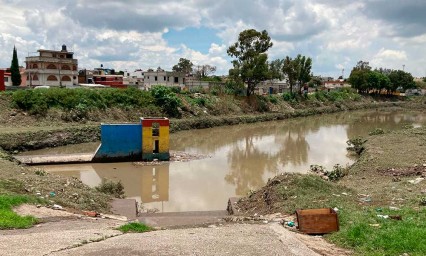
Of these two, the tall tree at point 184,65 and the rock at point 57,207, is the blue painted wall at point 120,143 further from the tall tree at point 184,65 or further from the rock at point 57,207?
the tall tree at point 184,65

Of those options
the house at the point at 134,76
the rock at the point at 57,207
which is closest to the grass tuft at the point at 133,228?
the rock at the point at 57,207

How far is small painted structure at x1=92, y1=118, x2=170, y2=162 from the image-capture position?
2350 cm

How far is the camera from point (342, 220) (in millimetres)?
9516

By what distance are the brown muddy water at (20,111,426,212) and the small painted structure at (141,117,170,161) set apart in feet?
3.48

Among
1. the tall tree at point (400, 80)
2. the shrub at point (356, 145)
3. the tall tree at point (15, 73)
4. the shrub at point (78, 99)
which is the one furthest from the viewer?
the tall tree at point (400, 80)

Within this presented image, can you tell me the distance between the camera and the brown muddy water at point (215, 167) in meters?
17.5

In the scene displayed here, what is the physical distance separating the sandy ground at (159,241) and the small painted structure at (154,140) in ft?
46.4

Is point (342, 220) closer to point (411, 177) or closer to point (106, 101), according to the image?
point (411, 177)

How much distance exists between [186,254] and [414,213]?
6059 mm

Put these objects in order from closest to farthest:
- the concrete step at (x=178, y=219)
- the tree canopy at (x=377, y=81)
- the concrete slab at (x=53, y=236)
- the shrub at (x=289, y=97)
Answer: the concrete slab at (x=53, y=236) → the concrete step at (x=178, y=219) → the shrub at (x=289, y=97) → the tree canopy at (x=377, y=81)

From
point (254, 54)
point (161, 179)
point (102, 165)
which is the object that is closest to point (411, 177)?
point (161, 179)

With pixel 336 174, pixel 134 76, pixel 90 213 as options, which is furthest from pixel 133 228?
pixel 134 76

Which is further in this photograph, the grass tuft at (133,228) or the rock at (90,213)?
the rock at (90,213)

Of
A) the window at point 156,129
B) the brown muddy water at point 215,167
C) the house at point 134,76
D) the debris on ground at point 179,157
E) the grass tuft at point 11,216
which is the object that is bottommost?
the brown muddy water at point 215,167
